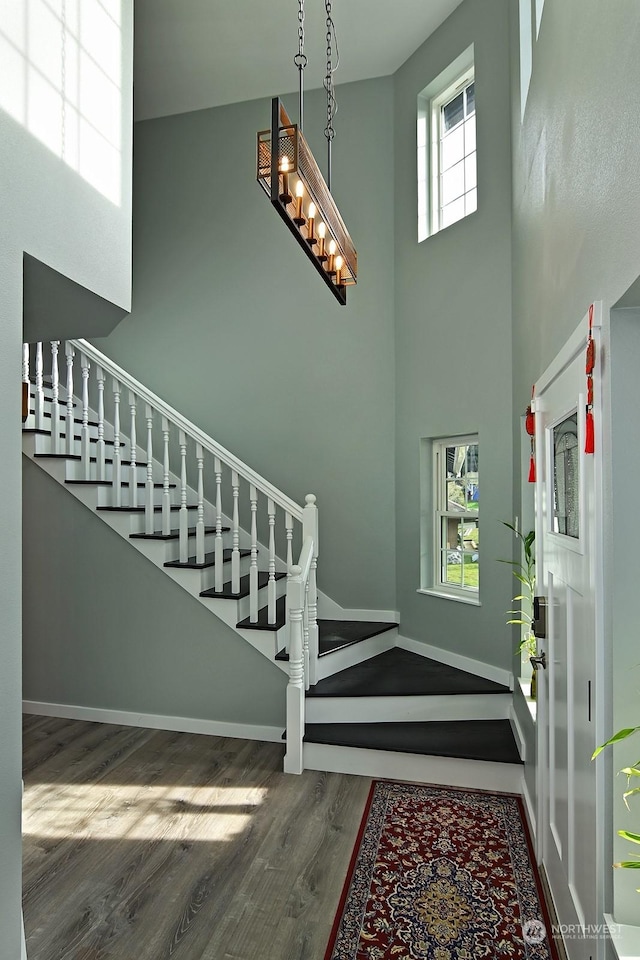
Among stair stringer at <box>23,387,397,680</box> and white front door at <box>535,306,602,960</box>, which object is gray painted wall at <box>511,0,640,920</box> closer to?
white front door at <box>535,306,602,960</box>

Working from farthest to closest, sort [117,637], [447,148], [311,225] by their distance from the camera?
1. [447,148]
2. [117,637]
3. [311,225]

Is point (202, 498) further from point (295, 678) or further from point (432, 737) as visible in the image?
point (432, 737)

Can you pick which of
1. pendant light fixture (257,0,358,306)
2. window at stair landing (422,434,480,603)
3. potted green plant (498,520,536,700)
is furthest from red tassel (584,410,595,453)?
window at stair landing (422,434,480,603)

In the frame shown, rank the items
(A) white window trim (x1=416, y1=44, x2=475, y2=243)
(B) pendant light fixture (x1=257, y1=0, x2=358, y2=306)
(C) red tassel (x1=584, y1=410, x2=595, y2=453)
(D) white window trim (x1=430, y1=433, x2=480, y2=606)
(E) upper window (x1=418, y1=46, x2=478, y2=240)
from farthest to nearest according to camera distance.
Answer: (A) white window trim (x1=416, y1=44, x2=475, y2=243) → (D) white window trim (x1=430, y1=433, x2=480, y2=606) → (E) upper window (x1=418, y1=46, x2=478, y2=240) → (B) pendant light fixture (x1=257, y1=0, x2=358, y2=306) → (C) red tassel (x1=584, y1=410, x2=595, y2=453)

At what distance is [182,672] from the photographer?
4312 mm

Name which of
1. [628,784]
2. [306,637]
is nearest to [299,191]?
[628,784]

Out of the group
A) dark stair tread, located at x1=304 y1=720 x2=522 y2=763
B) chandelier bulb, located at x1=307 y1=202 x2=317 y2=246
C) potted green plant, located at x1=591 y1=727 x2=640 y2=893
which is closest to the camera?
potted green plant, located at x1=591 y1=727 x2=640 y2=893

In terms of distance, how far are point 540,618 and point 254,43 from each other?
450cm

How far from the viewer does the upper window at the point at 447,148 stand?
4.54m

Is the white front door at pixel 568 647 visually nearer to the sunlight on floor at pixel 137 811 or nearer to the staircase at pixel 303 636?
the staircase at pixel 303 636

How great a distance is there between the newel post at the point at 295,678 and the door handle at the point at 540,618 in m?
1.42

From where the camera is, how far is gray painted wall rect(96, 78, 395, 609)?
16.6ft

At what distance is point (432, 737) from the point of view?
3721mm

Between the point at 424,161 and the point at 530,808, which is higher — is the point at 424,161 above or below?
above
